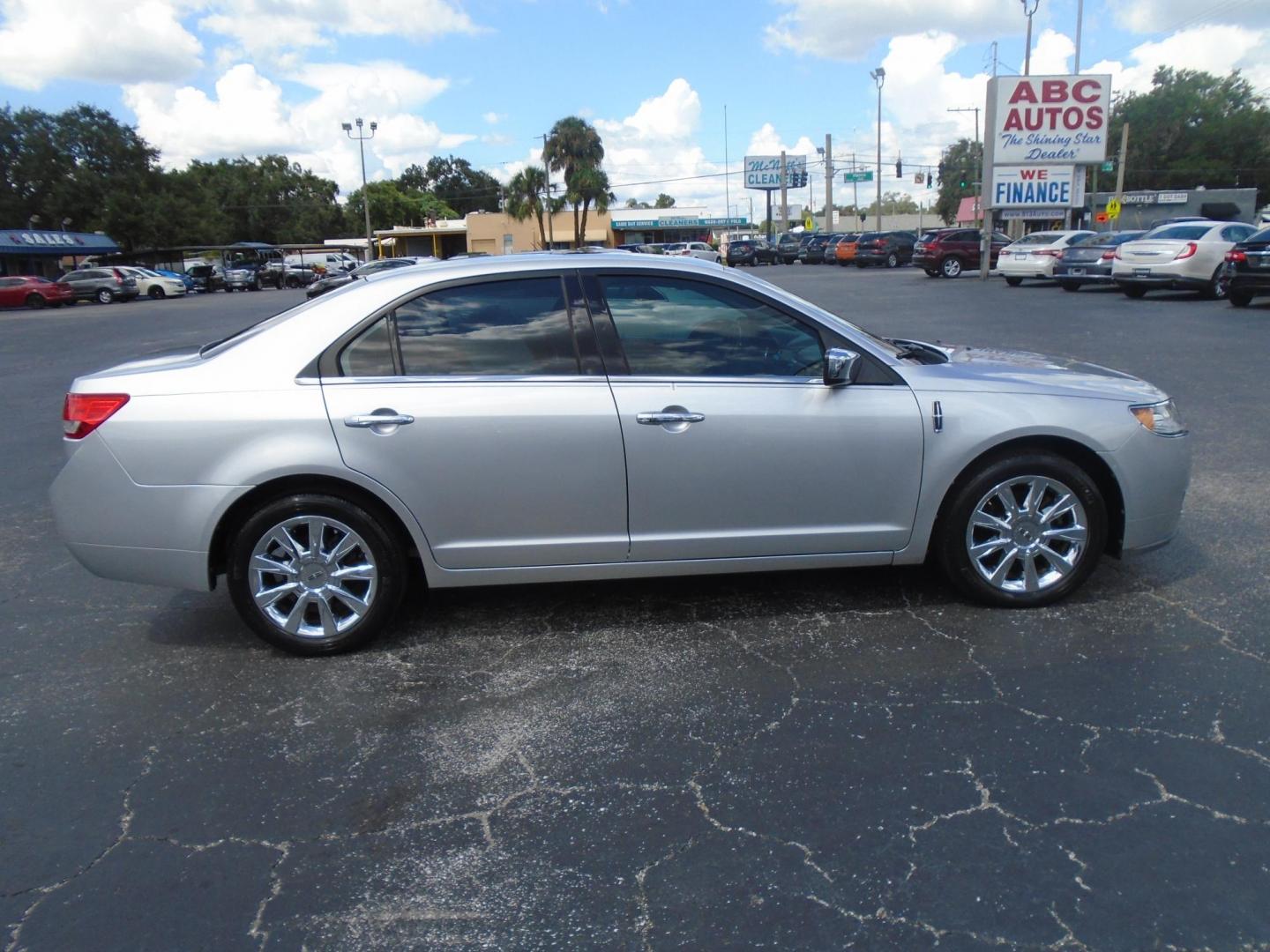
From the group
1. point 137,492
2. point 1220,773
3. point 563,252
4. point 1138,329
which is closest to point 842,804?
point 1220,773

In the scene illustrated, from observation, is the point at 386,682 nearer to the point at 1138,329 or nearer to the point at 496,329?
the point at 496,329

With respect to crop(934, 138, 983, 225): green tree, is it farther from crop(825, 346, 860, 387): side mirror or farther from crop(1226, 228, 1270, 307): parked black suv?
crop(825, 346, 860, 387): side mirror

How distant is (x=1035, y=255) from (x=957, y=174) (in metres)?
71.7

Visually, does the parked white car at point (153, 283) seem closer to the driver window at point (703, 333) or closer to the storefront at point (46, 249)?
the storefront at point (46, 249)

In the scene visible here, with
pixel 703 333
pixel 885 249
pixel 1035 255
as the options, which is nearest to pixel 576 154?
pixel 885 249

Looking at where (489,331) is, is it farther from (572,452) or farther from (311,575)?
(311,575)

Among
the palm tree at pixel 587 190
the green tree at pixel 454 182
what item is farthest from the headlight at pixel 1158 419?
the green tree at pixel 454 182

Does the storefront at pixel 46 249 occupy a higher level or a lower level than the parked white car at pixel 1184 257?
higher

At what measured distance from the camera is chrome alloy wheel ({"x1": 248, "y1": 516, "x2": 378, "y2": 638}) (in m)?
4.14

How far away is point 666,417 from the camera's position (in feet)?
13.7

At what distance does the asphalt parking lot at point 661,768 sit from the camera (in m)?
2.65

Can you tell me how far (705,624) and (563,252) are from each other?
5.93ft

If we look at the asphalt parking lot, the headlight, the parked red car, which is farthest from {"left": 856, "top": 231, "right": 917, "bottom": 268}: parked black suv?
the headlight

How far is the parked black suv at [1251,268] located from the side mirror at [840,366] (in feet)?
54.2
